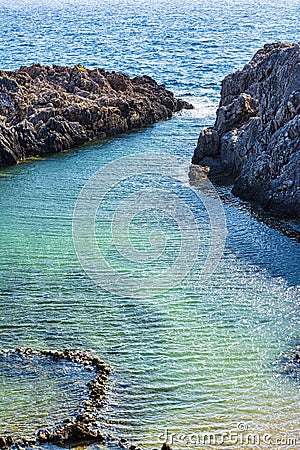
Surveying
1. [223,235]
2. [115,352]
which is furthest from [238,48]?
[115,352]

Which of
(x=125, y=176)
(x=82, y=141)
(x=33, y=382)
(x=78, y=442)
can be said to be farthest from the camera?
(x=82, y=141)

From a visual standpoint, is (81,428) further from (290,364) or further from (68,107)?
(68,107)

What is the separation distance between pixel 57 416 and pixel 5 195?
13037 millimetres

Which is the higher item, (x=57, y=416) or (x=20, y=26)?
(x=57, y=416)

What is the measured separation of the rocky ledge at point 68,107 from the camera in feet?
96.5

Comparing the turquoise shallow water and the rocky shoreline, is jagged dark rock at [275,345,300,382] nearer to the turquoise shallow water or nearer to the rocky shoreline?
the turquoise shallow water

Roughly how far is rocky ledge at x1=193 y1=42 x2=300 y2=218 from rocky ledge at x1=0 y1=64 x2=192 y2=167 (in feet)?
17.0

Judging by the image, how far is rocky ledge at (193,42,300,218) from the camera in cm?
2234

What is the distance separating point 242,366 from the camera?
14406 mm

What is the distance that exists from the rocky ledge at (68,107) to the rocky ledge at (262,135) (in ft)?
17.0

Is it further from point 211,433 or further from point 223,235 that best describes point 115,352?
point 223,235

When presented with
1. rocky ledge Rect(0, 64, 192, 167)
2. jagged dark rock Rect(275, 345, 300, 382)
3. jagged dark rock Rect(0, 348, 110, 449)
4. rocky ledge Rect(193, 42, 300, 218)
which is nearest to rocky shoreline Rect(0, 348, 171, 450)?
jagged dark rock Rect(0, 348, 110, 449)

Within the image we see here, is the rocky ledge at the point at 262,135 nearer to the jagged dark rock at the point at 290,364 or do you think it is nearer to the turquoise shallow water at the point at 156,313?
the turquoise shallow water at the point at 156,313

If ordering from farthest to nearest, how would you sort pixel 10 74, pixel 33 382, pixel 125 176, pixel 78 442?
pixel 10 74, pixel 125 176, pixel 33 382, pixel 78 442
